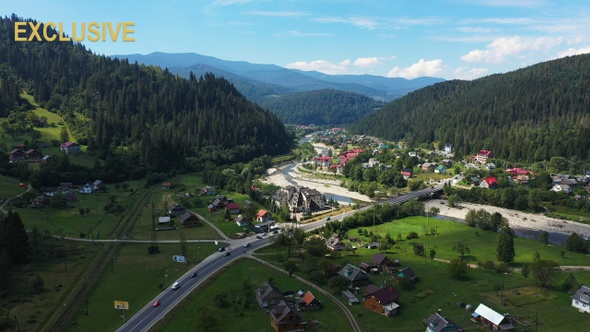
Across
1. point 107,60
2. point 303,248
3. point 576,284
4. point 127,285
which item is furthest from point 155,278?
point 107,60

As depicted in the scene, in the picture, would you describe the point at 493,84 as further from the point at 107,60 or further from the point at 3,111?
the point at 3,111

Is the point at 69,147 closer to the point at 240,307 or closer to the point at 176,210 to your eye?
the point at 176,210

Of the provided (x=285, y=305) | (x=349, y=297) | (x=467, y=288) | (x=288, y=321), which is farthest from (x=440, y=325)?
(x=285, y=305)

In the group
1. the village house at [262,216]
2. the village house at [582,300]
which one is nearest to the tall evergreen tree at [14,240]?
the village house at [262,216]

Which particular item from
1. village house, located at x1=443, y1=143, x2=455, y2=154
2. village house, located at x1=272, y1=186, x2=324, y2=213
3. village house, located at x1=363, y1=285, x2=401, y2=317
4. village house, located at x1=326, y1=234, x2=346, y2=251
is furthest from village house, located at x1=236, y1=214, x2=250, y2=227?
village house, located at x1=443, y1=143, x2=455, y2=154

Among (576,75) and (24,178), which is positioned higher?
(576,75)

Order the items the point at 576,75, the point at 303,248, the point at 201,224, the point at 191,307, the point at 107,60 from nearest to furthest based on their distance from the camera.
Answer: the point at 191,307 → the point at 303,248 → the point at 201,224 → the point at 107,60 → the point at 576,75
